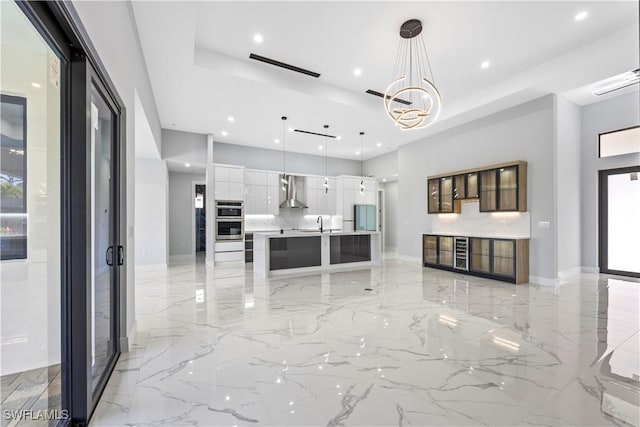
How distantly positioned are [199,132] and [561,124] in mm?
8235

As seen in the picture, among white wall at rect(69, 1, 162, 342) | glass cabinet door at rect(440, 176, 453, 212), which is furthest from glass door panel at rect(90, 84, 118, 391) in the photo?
glass cabinet door at rect(440, 176, 453, 212)

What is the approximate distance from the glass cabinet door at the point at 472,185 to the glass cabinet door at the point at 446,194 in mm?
445

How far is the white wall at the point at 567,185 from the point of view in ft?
18.2

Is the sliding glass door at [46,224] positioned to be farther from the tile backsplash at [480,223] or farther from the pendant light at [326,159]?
the tile backsplash at [480,223]

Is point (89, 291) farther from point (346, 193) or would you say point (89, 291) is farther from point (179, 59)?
point (346, 193)

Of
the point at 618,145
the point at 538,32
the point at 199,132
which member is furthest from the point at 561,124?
the point at 199,132

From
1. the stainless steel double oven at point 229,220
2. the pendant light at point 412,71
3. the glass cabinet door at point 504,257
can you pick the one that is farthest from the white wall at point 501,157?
the stainless steel double oven at point 229,220

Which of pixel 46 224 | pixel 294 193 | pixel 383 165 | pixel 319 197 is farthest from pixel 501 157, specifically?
pixel 46 224

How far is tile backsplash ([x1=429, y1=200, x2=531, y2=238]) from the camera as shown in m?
5.81

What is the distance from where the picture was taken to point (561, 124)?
5.67 meters

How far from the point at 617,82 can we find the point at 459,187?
10.3 ft

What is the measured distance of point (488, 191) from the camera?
6.10 metres

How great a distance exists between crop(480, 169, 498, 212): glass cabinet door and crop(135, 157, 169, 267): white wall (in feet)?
24.4

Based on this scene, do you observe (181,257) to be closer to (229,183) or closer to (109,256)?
(229,183)
